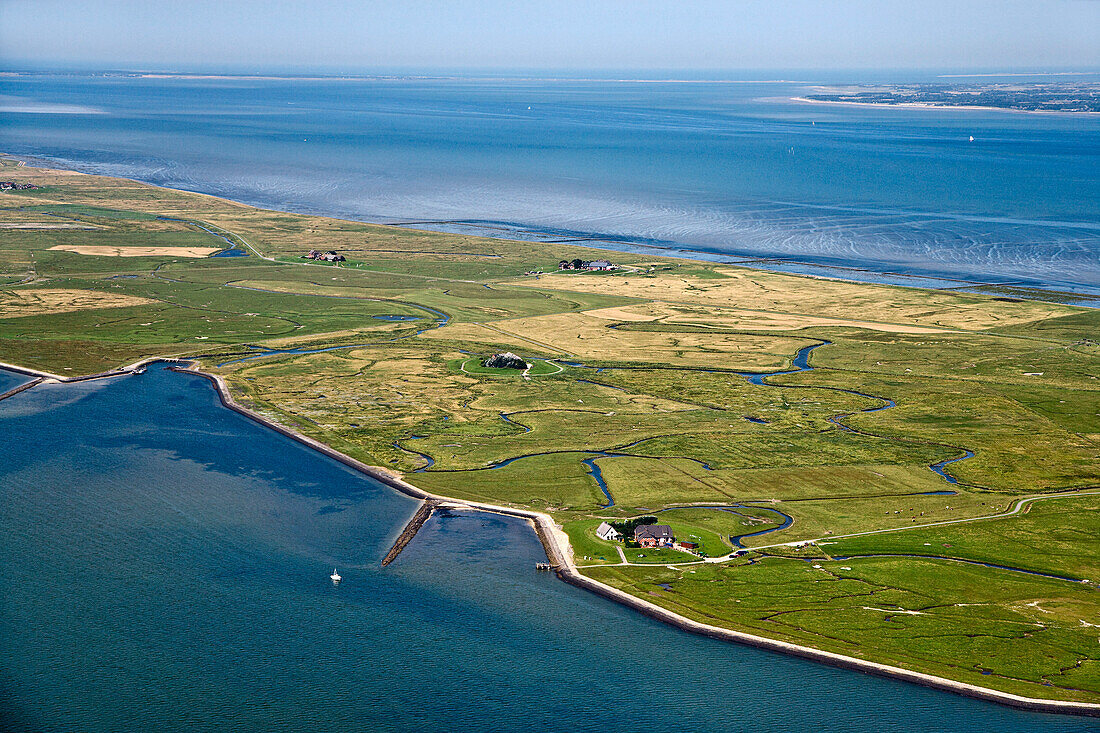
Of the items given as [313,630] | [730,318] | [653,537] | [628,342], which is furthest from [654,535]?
[730,318]

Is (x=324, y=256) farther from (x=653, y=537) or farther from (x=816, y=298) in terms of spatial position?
(x=653, y=537)

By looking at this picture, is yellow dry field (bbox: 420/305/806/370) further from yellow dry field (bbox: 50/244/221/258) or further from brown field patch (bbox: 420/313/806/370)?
yellow dry field (bbox: 50/244/221/258)

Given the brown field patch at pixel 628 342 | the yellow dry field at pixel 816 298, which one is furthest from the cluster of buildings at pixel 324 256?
the brown field patch at pixel 628 342

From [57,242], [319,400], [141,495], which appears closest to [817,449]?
[319,400]

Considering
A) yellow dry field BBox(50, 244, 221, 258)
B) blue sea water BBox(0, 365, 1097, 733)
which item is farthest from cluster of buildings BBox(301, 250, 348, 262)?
blue sea water BBox(0, 365, 1097, 733)

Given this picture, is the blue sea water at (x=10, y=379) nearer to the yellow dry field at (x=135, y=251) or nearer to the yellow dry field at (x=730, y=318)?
the yellow dry field at (x=135, y=251)

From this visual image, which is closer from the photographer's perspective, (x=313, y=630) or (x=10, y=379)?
(x=313, y=630)
